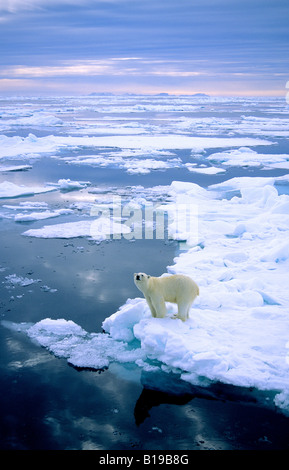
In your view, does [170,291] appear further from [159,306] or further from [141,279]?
[141,279]

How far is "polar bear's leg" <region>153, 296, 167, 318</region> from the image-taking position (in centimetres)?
442

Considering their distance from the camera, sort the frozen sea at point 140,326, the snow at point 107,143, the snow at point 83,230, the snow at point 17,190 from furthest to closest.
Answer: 1. the snow at point 107,143
2. the snow at point 17,190
3. the snow at point 83,230
4. the frozen sea at point 140,326

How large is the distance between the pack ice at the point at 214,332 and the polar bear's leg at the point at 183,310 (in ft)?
0.21

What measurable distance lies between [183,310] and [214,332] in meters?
0.43

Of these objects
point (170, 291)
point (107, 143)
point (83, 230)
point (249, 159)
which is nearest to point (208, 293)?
point (170, 291)

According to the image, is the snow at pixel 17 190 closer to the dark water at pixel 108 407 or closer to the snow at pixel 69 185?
the snow at pixel 69 185

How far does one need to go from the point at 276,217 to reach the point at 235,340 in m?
5.81

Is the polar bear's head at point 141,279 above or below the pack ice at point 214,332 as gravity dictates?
above

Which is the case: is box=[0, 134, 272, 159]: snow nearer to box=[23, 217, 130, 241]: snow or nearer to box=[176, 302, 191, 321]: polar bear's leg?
box=[23, 217, 130, 241]: snow

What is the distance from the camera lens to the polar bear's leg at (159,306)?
442 centimetres

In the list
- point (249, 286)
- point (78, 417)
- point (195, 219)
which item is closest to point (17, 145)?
point (195, 219)

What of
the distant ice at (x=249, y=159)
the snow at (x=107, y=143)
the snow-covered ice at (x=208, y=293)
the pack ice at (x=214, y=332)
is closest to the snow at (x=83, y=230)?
the snow-covered ice at (x=208, y=293)

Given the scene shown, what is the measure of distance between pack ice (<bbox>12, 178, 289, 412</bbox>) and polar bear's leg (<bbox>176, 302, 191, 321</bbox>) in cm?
7

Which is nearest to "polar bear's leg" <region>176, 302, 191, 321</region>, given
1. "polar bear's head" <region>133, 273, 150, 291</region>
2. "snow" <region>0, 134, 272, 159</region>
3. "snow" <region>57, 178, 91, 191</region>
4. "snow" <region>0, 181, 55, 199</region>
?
"polar bear's head" <region>133, 273, 150, 291</region>
